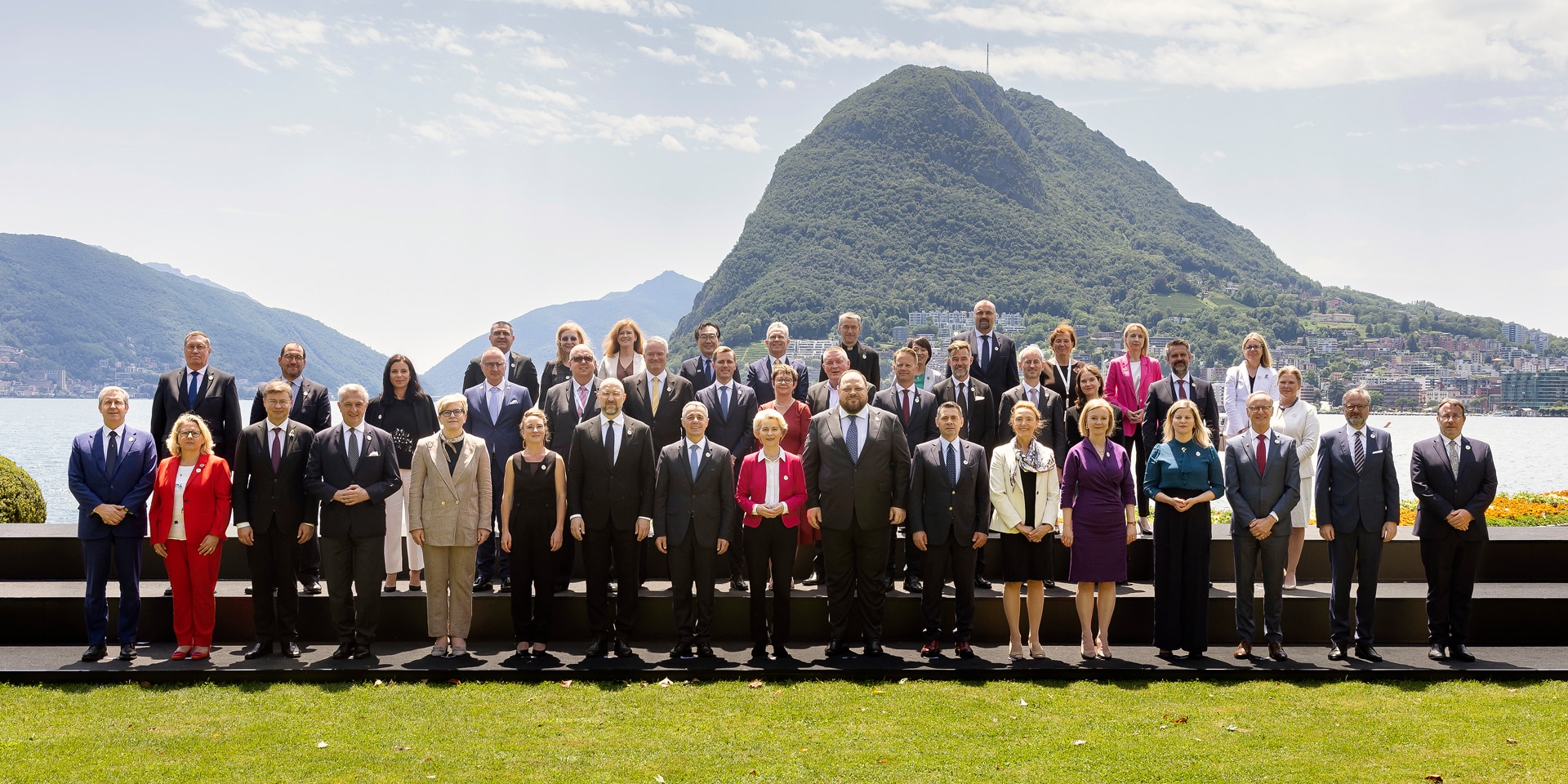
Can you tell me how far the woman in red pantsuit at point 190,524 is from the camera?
6.53m

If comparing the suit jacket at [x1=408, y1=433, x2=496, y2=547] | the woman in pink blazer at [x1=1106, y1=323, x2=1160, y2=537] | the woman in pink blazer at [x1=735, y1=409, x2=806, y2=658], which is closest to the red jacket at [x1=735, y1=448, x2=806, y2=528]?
the woman in pink blazer at [x1=735, y1=409, x2=806, y2=658]

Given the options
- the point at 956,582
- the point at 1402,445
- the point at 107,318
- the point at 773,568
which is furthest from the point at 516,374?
the point at 107,318

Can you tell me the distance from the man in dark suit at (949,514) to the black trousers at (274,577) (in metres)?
4.47

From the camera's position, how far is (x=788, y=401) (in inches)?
298

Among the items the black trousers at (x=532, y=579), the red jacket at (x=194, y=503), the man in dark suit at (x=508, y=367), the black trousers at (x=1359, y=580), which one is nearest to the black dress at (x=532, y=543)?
the black trousers at (x=532, y=579)

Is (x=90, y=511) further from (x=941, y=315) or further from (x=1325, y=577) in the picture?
(x=941, y=315)

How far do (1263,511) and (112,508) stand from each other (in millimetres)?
8163

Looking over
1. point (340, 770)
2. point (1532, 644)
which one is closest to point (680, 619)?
point (340, 770)

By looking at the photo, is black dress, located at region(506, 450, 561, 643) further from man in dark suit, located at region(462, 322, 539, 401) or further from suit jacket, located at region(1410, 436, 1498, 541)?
suit jacket, located at region(1410, 436, 1498, 541)

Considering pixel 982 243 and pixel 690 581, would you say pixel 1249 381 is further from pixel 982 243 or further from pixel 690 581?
pixel 982 243

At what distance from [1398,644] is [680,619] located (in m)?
5.57

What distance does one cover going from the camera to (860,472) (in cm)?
670

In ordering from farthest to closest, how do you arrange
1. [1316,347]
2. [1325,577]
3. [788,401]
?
[1316,347]
[1325,577]
[788,401]

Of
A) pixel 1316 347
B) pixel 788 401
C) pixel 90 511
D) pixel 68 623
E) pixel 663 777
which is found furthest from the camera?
pixel 1316 347
